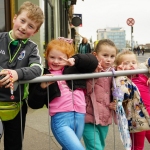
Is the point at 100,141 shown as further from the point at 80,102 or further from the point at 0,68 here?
the point at 0,68

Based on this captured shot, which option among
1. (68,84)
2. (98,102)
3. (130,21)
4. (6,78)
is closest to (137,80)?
(98,102)

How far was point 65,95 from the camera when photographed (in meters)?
2.52

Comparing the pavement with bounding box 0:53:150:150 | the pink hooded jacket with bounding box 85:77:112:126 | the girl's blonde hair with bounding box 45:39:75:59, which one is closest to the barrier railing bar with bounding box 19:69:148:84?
the pink hooded jacket with bounding box 85:77:112:126

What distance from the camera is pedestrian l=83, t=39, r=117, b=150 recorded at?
8.80ft

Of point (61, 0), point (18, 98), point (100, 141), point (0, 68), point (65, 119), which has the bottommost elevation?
point (100, 141)

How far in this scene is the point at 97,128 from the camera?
2.74 metres

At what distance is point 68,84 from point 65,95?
105mm

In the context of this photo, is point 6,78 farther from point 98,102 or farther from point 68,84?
point 98,102

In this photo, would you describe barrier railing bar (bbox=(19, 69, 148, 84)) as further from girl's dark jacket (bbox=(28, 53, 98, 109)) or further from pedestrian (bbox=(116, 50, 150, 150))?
pedestrian (bbox=(116, 50, 150, 150))

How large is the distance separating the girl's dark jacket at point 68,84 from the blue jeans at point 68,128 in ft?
0.58

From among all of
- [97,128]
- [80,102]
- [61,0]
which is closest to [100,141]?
[97,128]

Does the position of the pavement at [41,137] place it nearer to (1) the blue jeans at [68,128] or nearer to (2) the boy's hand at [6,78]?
(1) the blue jeans at [68,128]

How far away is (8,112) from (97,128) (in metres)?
0.83

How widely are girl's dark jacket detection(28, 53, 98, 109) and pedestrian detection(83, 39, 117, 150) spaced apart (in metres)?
0.16
